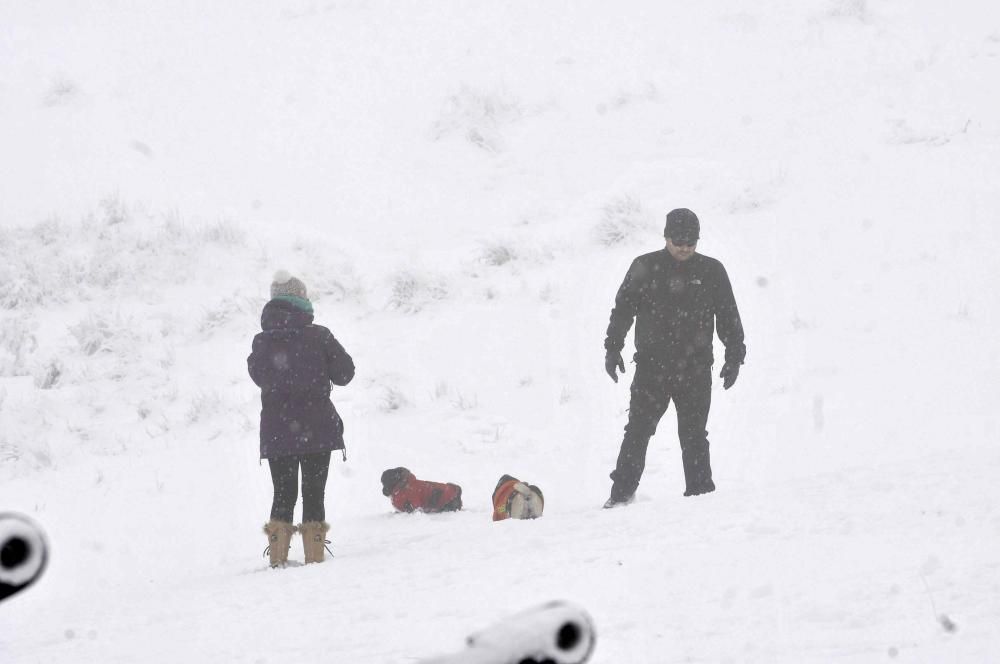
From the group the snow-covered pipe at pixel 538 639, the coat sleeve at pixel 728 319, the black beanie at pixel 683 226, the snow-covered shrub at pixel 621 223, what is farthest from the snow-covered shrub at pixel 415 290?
the snow-covered pipe at pixel 538 639

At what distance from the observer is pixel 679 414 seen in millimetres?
5484

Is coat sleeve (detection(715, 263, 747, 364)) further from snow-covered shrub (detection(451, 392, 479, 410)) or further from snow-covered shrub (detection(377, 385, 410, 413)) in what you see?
snow-covered shrub (detection(377, 385, 410, 413))

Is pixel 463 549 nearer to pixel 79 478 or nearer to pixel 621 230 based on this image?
pixel 79 478

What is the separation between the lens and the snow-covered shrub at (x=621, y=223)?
10.6 m

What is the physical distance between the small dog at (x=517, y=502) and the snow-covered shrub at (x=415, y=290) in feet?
16.2

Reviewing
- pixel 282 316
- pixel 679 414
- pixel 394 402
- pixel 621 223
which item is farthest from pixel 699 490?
pixel 621 223

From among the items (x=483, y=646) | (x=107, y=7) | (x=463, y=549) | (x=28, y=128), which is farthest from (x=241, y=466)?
(x=107, y=7)

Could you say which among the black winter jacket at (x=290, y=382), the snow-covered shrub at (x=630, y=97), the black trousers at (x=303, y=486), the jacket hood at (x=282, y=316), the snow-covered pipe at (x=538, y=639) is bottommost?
the snow-covered pipe at (x=538, y=639)

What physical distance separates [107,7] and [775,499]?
19023mm

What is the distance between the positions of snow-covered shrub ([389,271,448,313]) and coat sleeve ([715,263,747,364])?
514 cm

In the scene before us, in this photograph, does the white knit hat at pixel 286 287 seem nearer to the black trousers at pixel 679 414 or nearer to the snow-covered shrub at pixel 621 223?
the black trousers at pixel 679 414

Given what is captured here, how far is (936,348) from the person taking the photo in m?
7.48

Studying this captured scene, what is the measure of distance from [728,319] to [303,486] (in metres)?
2.49

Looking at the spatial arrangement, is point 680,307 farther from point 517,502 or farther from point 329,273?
point 329,273
